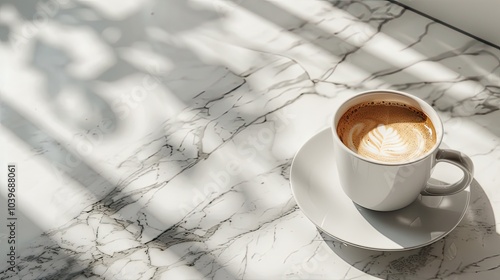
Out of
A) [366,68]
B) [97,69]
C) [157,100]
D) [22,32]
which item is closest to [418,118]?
[366,68]

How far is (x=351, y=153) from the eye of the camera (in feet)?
2.51

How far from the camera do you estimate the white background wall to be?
102cm

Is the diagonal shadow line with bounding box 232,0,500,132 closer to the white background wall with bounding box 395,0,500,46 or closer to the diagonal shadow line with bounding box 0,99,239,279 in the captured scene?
the white background wall with bounding box 395,0,500,46

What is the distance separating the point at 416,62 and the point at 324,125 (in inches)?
7.4

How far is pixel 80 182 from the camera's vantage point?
3.07 ft

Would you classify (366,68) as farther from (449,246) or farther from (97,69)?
(97,69)

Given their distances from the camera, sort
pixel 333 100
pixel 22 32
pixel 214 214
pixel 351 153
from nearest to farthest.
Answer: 1. pixel 351 153
2. pixel 214 214
3. pixel 333 100
4. pixel 22 32

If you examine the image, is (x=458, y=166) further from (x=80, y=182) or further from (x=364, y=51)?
(x=80, y=182)

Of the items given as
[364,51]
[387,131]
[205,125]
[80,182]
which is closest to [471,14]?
[364,51]

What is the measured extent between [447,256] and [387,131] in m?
0.17

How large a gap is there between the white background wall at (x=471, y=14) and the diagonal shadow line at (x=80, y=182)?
20.7 inches

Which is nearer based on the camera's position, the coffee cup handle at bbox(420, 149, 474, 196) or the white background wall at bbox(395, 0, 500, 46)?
the coffee cup handle at bbox(420, 149, 474, 196)

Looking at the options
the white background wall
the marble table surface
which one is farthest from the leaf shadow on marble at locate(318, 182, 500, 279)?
the white background wall

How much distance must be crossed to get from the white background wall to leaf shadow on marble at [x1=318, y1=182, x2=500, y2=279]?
322mm
